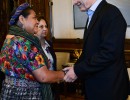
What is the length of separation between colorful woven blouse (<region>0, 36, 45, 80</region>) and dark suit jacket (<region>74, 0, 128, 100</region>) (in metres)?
0.31

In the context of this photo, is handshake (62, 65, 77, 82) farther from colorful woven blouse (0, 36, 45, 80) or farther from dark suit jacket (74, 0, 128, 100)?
colorful woven blouse (0, 36, 45, 80)

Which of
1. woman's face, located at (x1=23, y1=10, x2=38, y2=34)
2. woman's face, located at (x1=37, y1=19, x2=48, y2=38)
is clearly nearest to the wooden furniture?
woman's face, located at (x1=37, y1=19, x2=48, y2=38)

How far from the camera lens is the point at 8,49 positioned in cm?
199

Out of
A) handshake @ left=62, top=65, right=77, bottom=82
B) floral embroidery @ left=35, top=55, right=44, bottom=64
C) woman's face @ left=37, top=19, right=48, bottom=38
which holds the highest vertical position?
woman's face @ left=37, top=19, right=48, bottom=38

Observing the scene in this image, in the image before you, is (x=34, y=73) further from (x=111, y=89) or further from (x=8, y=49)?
(x=111, y=89)

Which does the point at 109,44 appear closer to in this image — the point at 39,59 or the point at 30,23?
the point at 39,59

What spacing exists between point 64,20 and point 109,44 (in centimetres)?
362

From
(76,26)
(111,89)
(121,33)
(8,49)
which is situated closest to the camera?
(121,33)

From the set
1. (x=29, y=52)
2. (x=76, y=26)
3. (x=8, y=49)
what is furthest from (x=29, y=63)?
(x=76, y=26)

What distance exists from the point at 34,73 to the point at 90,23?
56 cm

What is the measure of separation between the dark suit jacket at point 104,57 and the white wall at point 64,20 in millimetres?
3258

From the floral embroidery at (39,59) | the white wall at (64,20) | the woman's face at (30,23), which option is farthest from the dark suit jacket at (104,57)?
the white wall at (64,20)

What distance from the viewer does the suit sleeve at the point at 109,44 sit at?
1746 millimetres

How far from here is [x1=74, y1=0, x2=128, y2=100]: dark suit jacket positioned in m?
1.76
